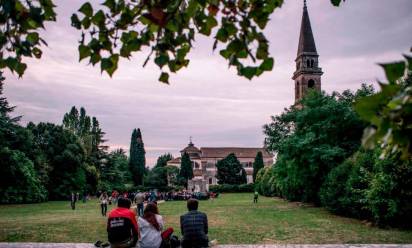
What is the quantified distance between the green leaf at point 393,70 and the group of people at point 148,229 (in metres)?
6.22

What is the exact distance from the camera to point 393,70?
1.87 m

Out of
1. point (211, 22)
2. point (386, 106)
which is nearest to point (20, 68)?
point (211, 22)

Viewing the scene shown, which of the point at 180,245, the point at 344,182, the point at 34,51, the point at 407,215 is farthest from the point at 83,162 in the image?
the point at 34,51

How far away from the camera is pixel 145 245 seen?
759 cm

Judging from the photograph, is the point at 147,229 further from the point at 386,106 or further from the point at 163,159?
the point at 163,159

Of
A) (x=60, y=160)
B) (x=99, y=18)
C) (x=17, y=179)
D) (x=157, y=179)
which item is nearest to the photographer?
(x=99, y=18)

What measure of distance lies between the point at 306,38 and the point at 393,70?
264ft

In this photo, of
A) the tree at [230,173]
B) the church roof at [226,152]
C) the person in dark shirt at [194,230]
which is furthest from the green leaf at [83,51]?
the church roof at [226,152]

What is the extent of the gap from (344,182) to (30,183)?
34.2 m

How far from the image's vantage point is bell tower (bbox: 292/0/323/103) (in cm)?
7844

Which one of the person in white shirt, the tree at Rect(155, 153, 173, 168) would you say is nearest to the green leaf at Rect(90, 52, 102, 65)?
the person in white shirt

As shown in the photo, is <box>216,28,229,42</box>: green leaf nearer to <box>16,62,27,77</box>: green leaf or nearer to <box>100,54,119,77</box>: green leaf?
<box>100,54,119,77</box>: green leaf

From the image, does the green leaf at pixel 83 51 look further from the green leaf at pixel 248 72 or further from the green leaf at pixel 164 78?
the green leaf at pixel 248 72

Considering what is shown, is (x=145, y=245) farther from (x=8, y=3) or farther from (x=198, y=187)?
(x=198, y=187)
